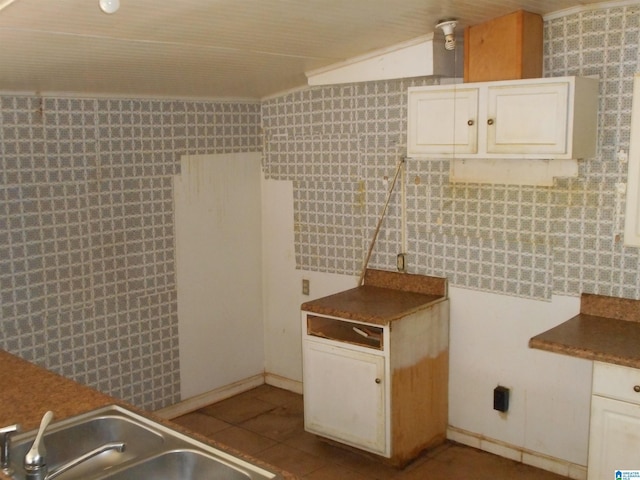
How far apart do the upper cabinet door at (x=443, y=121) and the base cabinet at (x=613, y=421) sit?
3.85ft

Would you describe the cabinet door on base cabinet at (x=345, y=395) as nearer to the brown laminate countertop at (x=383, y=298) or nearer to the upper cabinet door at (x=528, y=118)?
the brown laminate countertop at (x=383, y=298)

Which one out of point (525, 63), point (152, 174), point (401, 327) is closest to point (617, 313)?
point (401, 327)

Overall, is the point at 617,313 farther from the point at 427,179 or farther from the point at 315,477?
the point at 315,477

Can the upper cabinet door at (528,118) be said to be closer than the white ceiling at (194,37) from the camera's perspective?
No

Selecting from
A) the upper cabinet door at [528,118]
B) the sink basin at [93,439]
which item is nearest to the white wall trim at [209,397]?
the sink basin at [93,439]

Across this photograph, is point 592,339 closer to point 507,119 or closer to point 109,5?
point 507,119

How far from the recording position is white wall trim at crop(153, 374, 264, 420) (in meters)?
4.24

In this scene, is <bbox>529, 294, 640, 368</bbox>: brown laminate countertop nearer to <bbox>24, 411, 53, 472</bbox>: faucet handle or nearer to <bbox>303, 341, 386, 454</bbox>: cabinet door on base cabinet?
<bbox>303, 341, 386, 454</bbox>: cabinet door on base cabinet

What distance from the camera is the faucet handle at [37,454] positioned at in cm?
176

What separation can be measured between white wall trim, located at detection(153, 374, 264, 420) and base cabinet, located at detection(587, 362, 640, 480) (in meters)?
2.46

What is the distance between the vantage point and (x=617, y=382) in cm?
266

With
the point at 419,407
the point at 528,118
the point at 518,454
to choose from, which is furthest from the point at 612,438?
the point at 528,118

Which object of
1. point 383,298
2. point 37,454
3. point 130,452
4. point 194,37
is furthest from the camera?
point 383,298

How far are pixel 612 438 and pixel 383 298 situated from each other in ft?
4.70
